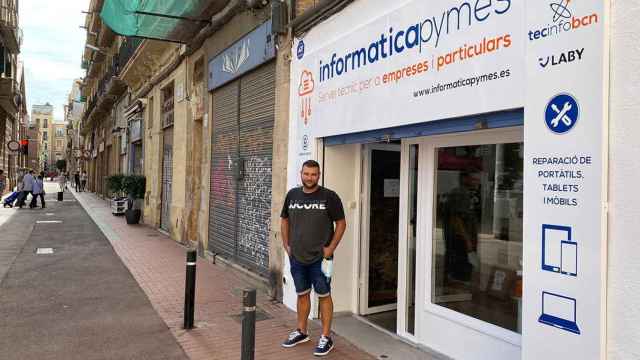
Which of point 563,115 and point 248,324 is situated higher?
point 563,115

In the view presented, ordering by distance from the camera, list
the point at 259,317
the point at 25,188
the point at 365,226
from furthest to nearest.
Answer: the point at 25,188 < the point at 259,317 < the point at 365,226

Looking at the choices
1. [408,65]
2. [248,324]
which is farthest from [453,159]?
[248,324]

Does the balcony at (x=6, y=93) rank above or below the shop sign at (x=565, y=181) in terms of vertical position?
above

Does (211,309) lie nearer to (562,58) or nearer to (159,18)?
(562,58)

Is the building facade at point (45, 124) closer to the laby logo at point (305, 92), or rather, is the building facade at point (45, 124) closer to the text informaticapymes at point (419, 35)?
the laby logo at point (305, 92)

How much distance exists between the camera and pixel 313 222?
483 cm

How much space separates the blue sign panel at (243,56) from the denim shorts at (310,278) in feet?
11.4

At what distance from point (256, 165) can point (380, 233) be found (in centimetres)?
271

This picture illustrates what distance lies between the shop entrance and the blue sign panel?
234 cm

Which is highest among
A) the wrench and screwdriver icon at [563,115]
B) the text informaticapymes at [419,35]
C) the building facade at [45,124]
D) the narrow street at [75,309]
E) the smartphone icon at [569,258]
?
the building facade at [45,124]

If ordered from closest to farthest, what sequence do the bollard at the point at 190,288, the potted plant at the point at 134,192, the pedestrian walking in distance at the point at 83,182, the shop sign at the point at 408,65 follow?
the shop sign at the point at 408,65, the bollard at the point at 190,288, the potted plant at the point at 134,192, the pedestrian walking in distance at the point at 83,182

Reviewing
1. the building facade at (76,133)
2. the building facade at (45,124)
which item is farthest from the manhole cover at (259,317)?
the building facade at (45,124)

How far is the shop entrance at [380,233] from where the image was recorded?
604cm

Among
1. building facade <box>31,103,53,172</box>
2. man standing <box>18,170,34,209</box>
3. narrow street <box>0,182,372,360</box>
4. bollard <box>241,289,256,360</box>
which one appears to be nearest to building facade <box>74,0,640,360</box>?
narrow street <box>0,182,372,360</box>
